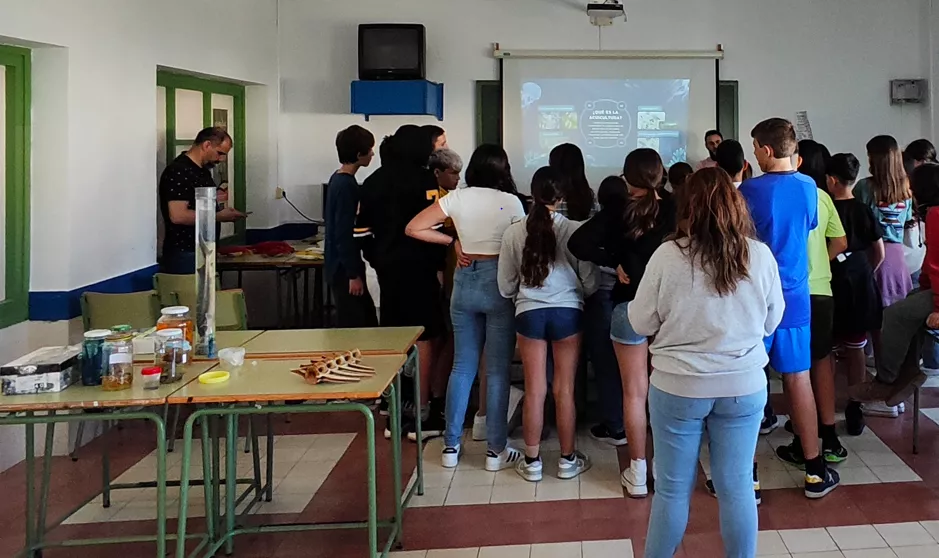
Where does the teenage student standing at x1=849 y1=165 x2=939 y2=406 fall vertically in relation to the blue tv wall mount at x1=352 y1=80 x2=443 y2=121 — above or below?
below

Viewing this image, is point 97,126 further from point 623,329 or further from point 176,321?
point 623,329

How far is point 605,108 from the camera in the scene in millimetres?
7363

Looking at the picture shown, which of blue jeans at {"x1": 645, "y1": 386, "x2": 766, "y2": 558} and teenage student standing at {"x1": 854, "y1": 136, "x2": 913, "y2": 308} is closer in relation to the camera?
blue jeans at {"x1": 645, "y1": 386, "x2": 766, "y2": 558}

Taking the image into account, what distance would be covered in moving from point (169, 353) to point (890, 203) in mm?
3402

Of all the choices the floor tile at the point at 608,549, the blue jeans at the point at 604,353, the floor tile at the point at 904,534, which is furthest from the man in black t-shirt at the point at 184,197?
the floor tile at the point at 904,534

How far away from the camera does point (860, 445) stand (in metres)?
A: 3.99

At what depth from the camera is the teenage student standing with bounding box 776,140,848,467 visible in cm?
340

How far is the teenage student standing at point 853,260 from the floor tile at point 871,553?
1.19m

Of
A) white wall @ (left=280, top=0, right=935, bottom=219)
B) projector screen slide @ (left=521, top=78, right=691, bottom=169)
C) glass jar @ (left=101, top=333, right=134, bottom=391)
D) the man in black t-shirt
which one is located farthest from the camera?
projector screen slide @ (left=521, top=78, right=691, bottom=169)

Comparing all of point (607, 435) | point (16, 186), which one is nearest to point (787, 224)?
point (607, 435)

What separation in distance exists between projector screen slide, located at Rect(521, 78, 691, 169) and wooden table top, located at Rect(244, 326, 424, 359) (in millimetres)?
4253

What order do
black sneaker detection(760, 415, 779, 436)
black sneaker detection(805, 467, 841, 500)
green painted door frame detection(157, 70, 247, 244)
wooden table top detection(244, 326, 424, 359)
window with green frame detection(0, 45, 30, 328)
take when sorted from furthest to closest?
green painted door frame detection(157, 70, 247, 244) → black sneaker detection(760, 415, 779, 436) → window with green frame detection(0, 45, 30, 328) → black sneaker detection(805, 467, 841, 500) → wooden table top detection(244, 326, 424, 359)

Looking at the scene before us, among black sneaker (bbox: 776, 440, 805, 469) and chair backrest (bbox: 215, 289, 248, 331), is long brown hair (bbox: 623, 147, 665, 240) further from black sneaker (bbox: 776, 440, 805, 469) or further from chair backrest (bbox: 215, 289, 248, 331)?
chair backrest (bbox: 215, 289, 248, 331)

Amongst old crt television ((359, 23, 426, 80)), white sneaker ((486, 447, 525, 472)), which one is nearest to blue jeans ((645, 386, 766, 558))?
white sneaker ((486, 447, 525, 472))
